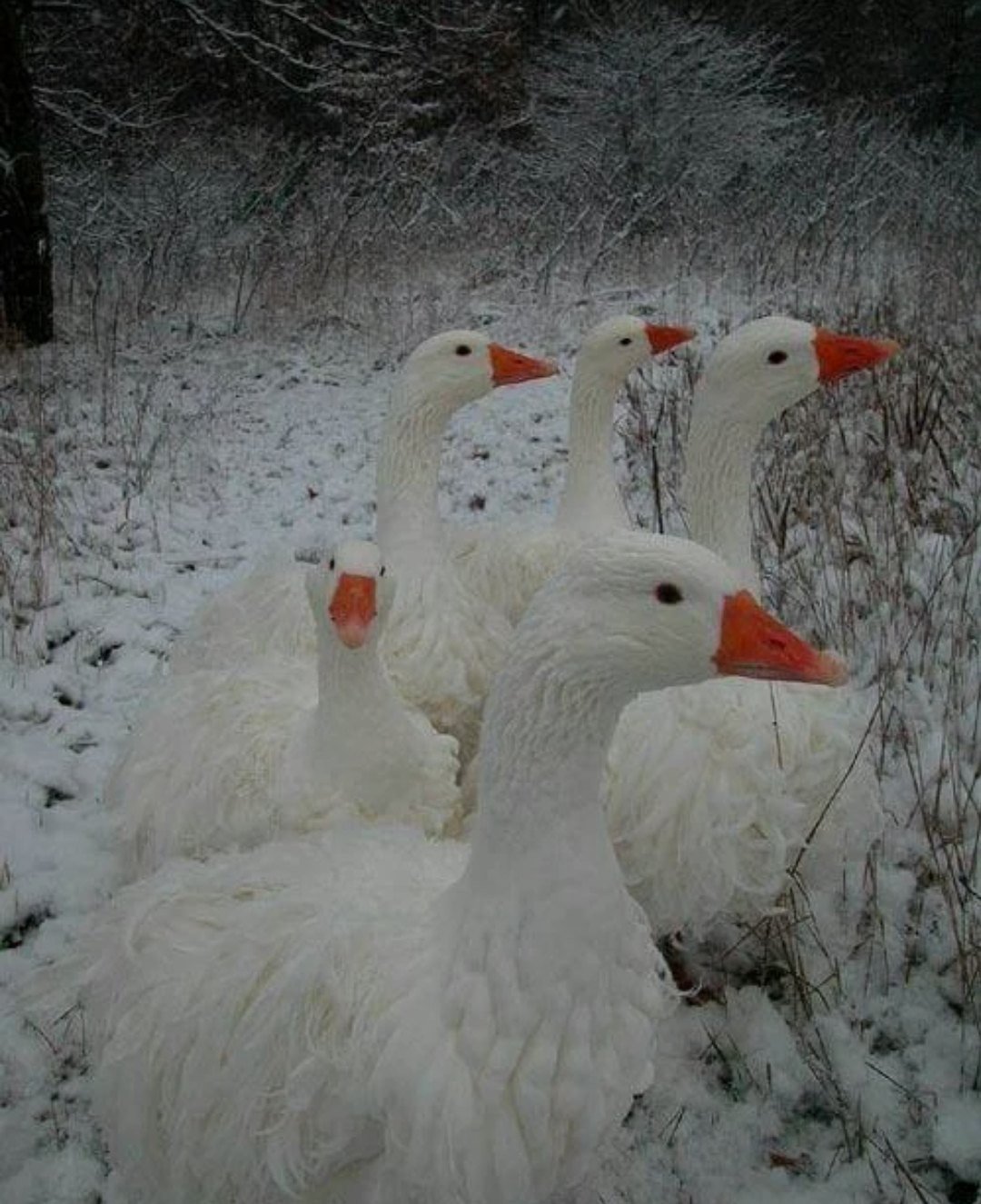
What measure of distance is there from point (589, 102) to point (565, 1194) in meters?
14.7

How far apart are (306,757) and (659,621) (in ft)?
4.19

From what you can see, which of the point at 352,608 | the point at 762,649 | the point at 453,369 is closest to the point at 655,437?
the point at 453,369

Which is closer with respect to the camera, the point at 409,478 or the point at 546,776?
the point at 546,776

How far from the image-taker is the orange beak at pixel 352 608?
227cm

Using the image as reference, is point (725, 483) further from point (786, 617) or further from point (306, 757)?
point (306, 757)

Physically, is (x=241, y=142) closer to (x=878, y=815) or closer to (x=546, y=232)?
(x=546, y=232)

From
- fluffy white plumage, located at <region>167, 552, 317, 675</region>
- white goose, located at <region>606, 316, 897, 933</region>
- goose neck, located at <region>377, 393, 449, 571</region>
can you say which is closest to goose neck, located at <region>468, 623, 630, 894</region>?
white goose, located at <region>606, 316, 897, 933</region>

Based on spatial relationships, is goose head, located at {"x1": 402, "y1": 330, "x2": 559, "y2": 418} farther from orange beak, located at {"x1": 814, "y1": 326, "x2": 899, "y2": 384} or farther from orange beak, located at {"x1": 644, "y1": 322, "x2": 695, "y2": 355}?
orange beak, located at {"x1": 814, "y1": 326, "x2": 899, "y2": 384}

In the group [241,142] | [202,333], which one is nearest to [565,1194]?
[202,333]

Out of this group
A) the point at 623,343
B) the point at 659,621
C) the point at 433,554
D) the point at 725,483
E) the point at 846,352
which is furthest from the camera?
the point at 623,343

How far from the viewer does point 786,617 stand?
12.6 feet

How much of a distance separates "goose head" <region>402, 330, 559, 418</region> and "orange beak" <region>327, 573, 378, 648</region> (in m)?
1.23

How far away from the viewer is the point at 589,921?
5.01 feet

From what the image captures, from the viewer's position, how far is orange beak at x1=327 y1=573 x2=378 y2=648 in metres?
2.27
